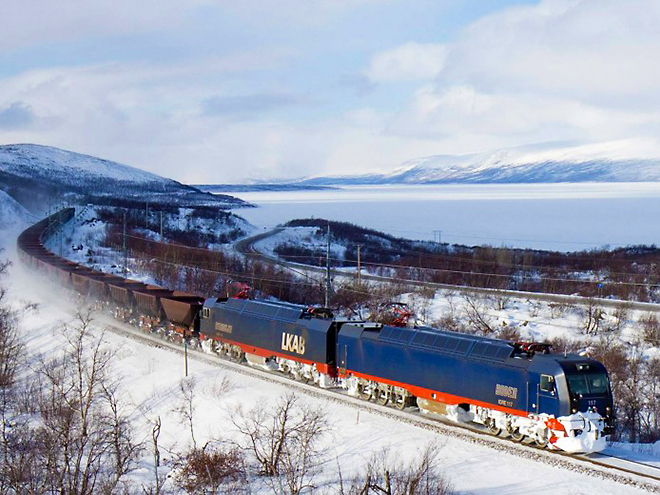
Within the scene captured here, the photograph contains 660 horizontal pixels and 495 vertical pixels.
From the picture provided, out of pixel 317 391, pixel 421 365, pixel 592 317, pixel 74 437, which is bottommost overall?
pixel 74 437

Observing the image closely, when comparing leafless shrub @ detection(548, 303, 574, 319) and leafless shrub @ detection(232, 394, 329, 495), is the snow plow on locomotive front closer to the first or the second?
leafless shrub @ detection(232, 394, 329, 495)

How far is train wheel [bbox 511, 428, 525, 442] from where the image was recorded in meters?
26.1

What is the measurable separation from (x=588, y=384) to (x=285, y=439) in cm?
1054

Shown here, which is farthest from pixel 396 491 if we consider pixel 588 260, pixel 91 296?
pixel 588 260

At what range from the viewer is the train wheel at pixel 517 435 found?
26109 millimetres

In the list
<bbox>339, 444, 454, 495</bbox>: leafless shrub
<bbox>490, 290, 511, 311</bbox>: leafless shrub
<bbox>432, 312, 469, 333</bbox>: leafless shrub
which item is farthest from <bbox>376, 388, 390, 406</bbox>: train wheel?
<bbox>490, 290, 511, 311</bbox>: leafless shrub

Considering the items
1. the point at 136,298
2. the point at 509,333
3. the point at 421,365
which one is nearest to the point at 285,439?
the point at 421,365

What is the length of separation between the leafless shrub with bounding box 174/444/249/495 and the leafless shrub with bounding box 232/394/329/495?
2.48 ft

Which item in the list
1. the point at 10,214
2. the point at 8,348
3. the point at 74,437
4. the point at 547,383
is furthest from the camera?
the point at 10,214

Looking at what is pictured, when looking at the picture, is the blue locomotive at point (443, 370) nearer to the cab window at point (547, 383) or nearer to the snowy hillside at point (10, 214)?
the cab window at point (547, 383)

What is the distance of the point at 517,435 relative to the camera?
1032 inches

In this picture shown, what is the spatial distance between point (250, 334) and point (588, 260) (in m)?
50.5

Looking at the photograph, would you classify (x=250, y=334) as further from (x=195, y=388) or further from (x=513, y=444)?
(x=513, y=444)

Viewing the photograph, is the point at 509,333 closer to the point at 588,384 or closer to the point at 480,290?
the point at 480,290
